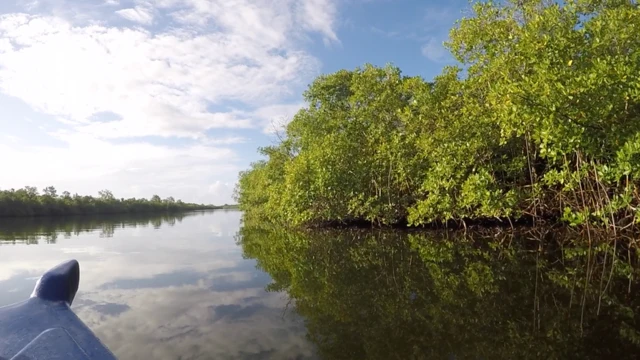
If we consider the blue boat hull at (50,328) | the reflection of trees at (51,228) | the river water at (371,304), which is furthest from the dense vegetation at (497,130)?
the reflection of trees at (51,228)

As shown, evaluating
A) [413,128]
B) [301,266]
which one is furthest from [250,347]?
[413,128]

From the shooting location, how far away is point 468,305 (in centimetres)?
580

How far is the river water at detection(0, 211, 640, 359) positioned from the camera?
14.2ft

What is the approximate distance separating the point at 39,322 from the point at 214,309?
391 cm

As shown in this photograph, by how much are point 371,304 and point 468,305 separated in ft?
4.85

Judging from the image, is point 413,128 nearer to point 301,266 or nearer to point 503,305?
point 301,266

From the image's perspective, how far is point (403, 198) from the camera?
2272 centimetres

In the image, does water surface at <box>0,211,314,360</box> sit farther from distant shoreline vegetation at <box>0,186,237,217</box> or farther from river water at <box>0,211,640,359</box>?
distant shoreline vegetation at <box>0,186,237,217</box>

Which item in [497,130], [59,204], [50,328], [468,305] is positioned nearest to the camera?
[50,328]

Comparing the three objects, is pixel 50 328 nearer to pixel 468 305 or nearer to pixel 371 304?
pixel 371 304

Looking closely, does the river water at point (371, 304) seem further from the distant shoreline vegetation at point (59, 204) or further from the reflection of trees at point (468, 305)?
the distant shoreline vegetation at point (59, 204)

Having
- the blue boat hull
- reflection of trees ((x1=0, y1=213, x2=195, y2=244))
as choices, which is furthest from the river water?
reflection of trees ((x1=0, y1=213, x2=195, y2=244))

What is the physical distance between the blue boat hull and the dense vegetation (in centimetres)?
1059

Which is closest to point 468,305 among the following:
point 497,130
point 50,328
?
point 50,328
